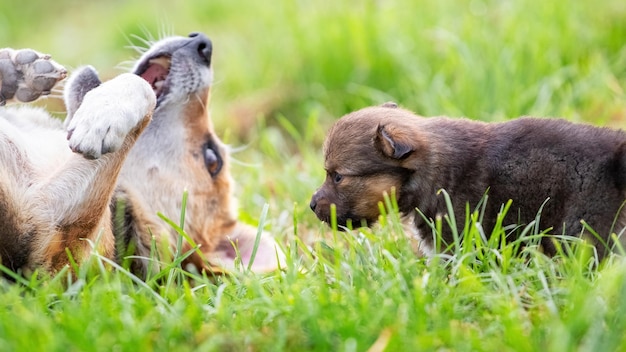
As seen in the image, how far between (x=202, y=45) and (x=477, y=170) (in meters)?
1.95

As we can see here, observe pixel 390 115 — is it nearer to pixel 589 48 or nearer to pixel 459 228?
pixel 459 228

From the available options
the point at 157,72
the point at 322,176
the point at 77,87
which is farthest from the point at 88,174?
the point at 322,176

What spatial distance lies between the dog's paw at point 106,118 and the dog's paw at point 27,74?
0.49m

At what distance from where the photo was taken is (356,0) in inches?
→ 329

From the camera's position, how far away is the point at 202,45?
5125 mm

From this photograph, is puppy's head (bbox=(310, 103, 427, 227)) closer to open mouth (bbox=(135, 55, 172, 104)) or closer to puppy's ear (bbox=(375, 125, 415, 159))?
puppy's ear (bbox=(375, 125, 415, 159))

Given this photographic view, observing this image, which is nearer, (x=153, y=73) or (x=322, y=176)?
(x=153, y=73)

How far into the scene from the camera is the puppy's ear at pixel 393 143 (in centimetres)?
381

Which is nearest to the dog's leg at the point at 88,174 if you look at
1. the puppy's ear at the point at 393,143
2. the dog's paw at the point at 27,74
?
the dog's paw at the point at 27,74

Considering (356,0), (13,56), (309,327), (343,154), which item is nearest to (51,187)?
(13,56)

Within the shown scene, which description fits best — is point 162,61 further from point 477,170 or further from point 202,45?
point 477,170

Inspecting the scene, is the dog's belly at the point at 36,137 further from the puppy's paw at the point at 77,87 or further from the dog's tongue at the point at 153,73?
the dog's tongue at the point at 153,73

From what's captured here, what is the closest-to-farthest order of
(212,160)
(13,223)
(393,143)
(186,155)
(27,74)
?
1. (13,223)
2. (393,143)
3. (27,74)
4. (186,155)
5. (212,160)

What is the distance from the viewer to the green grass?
2854 millimetres
